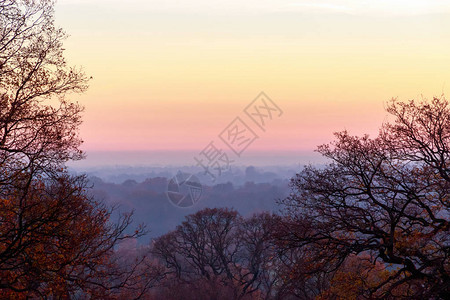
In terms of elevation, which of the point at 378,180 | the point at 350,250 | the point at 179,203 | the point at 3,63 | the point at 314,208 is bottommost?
the point at 179,203

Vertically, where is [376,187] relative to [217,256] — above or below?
above

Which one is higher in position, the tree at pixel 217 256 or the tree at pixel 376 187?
the tree at pixel 376 187

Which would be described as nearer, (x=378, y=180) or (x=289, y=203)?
(x=378, y=180)

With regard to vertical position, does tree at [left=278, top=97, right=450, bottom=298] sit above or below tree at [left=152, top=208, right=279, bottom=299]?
above

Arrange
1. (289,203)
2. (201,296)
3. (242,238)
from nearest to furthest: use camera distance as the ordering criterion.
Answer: (289,203) → (201,296) → (242,238)

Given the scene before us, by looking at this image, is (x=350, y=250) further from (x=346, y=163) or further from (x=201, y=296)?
(x=201, y=296)

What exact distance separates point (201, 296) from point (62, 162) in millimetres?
26769

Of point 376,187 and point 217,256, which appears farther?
point 217,256

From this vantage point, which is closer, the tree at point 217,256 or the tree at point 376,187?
the tree at point 376,187

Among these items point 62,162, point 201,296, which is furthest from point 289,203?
point 201,296

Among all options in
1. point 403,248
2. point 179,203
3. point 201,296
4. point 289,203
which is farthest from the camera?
point 179,203

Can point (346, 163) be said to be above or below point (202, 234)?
above

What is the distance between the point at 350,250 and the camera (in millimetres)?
14516

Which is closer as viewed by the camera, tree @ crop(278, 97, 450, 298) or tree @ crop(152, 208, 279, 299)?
tree @ crop(278, 97, 450, 298)
